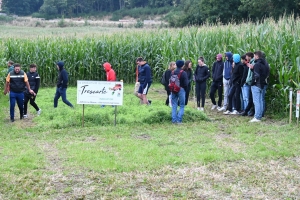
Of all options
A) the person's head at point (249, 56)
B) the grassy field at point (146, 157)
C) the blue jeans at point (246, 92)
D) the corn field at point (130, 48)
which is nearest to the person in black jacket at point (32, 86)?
the grassy field at point (146, 157)

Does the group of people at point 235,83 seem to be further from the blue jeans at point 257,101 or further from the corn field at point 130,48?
the corn field at point 130,48

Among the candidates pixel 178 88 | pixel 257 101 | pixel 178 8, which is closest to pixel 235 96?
pixel 257 101

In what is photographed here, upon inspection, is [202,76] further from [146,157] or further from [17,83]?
[146,157]

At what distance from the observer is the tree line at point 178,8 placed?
39.0 metres

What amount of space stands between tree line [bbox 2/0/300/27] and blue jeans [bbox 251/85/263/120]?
2489 cm

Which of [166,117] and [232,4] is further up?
[232,4]

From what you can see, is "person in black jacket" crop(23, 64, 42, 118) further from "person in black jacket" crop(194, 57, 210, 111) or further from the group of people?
"person in black jacket" crop(194, 57, 210, 111)

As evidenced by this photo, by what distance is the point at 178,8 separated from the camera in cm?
7388

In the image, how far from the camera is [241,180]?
798 centimetres

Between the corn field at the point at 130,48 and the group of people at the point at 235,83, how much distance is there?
4.00 ft

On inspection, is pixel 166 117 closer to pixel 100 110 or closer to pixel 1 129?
pixel 100 110

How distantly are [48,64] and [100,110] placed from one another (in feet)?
34.6

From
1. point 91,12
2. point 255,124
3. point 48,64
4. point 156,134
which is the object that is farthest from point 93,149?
point 91,12

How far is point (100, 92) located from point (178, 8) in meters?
63.2
